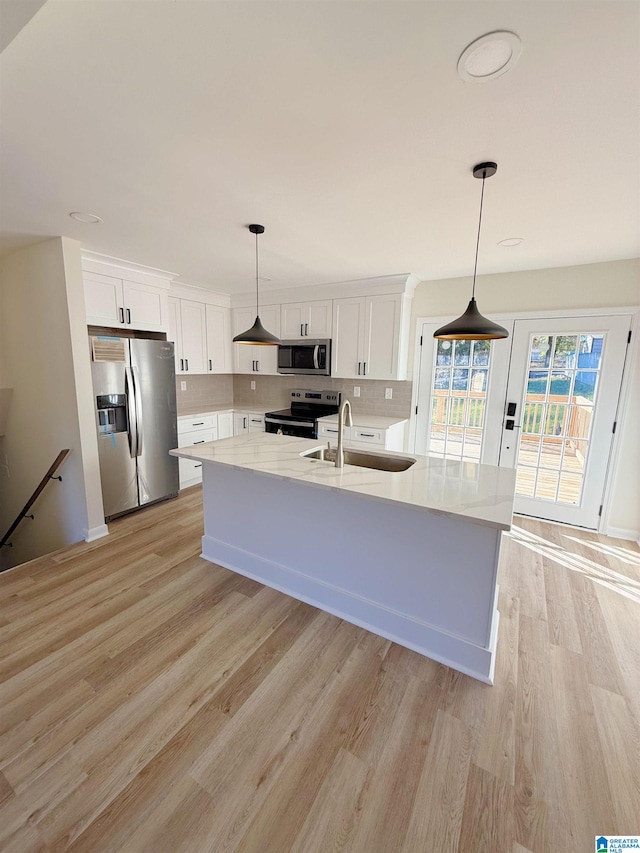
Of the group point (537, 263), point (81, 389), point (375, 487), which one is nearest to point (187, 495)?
point (81, 389)

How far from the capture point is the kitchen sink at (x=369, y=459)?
92.1 inches

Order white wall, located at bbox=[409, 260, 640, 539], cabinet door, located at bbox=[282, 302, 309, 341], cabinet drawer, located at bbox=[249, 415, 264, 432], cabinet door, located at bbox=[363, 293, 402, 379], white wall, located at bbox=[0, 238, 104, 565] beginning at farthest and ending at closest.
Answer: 1. cabinet drawer, located at bbox=[249, 415, 264, 432]
2. cabinet door, located at bbox=[282, 302, 309, 341]
3. cabinet door, located at bbox=[363, 293, 402, 379]
4. white wall, located at bbox=[409, 260, 640, 539]
5. white wall, located at bbox=[0, 238, 104, 565]

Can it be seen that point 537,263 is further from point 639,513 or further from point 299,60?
point 299,60

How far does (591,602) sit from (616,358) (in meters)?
2.05

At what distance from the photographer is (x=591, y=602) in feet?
7.62

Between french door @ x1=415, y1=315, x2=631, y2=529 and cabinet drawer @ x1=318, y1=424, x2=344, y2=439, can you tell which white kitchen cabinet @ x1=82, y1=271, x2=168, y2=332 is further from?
french door @ x1=415, y1=315, x2=631, y2=529

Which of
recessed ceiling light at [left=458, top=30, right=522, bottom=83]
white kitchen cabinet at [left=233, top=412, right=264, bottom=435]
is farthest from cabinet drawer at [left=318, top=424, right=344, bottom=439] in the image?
recessed ceiling light at [left=458, top=30, right=522, bottom=83]

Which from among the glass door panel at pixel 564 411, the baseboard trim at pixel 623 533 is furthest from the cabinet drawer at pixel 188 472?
the baseboard trim at pixel 623 533

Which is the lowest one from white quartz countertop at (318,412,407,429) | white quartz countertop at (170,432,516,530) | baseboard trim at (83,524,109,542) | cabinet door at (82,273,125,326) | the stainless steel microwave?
baseboard trim at (83,524,109,542)

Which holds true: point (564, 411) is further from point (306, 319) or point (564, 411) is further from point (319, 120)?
point (319, 120)

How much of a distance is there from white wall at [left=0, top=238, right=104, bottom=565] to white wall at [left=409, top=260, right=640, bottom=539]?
12.1 feet

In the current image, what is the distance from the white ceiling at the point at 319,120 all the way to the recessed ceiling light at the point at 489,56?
0.02 m

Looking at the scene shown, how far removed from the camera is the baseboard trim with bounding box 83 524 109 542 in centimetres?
301

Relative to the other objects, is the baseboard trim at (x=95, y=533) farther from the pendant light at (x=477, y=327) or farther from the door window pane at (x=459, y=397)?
the door window pane at (x=459, y=397)
